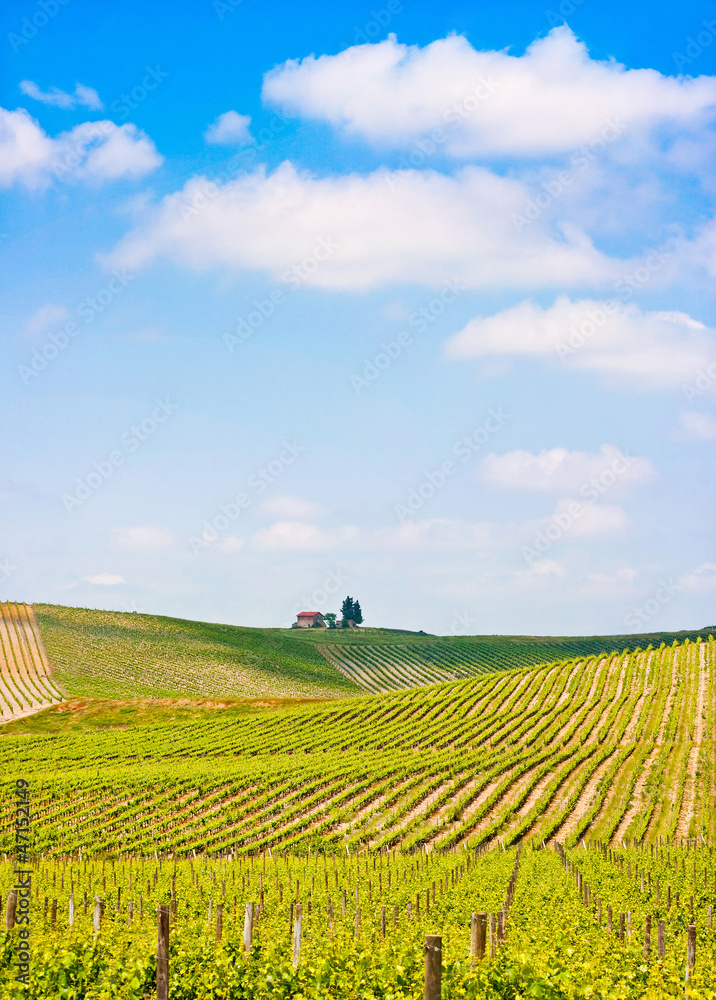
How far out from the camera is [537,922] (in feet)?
57.2

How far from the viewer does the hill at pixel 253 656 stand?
9831 cm

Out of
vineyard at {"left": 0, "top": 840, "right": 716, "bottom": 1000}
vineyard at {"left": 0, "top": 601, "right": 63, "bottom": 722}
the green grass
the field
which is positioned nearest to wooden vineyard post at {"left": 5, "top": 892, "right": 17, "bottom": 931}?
vineyard at {"left": 0, "top": 840, "right": 716, "bottom": 1000}

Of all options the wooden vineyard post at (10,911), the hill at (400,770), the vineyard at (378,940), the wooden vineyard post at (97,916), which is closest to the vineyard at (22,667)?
the hill at (400,770)

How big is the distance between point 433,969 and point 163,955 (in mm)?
3889

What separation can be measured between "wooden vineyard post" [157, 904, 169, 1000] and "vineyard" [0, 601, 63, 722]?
6850cm

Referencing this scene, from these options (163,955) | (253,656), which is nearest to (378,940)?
(163,955)

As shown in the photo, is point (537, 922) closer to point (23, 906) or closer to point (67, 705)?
point (23, 906)

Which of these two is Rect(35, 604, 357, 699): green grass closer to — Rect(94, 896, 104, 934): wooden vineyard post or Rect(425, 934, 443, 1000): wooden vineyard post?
Rect(94, 896, 104, 934): wooden vineyard post

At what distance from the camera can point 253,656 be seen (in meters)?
122

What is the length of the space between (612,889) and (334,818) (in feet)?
70.5

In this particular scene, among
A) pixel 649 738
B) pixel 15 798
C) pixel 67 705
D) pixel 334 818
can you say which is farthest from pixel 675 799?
pixel 67 705

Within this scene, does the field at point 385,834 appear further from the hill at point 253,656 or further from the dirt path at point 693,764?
the hill at point 253,656

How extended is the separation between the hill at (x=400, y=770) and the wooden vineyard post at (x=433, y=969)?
30.3m

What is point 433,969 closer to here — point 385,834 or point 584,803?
point 385,834
